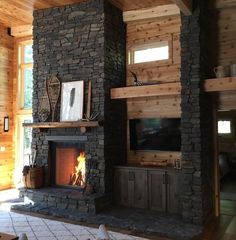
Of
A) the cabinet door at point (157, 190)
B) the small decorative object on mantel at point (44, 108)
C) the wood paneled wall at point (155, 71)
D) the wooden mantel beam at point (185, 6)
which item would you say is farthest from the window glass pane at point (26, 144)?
the wooden mantel beam at point (185, 6)

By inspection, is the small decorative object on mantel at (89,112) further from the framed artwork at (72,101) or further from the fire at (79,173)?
the fire at (79,173)

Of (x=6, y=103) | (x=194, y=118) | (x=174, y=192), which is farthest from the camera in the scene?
(x=6, y=103)

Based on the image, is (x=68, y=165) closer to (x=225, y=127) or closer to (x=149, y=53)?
(x=149, y=53)

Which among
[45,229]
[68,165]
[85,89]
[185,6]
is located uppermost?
[185,6]

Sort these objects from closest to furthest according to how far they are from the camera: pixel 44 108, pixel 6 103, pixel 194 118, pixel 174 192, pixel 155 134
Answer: pixel 194 118, pixel 174 192, pixel 155 134, pixel 44 108, pixel 6 103

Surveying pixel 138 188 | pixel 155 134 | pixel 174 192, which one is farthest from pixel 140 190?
pixel 155 134

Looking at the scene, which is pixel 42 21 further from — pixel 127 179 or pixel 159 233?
pixel 159 233

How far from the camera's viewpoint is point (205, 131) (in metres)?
5.16

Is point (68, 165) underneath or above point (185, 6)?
→ underneath

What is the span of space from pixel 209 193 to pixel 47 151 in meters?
3.37

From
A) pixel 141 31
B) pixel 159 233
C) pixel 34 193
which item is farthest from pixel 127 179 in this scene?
pixel 141 31

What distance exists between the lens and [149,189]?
18.2ft

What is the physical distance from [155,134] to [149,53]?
1742 mm

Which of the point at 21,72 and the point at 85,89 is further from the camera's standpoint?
the point at 21,72
